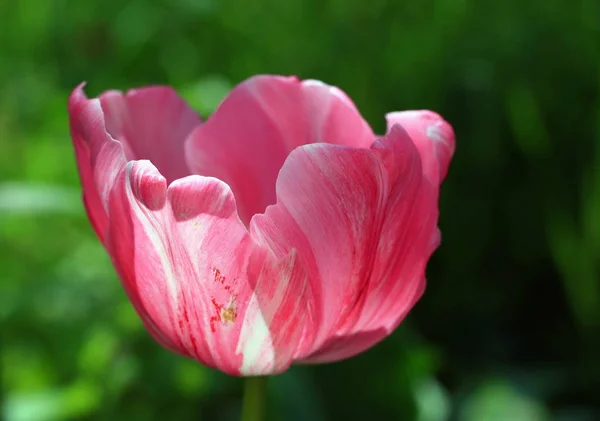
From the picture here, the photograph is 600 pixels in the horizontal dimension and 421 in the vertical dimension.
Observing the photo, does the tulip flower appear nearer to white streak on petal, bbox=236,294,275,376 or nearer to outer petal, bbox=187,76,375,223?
white streak on petal, bbox=236,294,275,376

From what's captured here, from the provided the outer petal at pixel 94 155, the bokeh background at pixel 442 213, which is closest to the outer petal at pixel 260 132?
the outer petal at pixel 94 155

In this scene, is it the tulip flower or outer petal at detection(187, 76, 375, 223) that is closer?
the tulip flower

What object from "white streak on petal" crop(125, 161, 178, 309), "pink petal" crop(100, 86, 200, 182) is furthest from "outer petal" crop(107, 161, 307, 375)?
"pink petal" crop(100, 86, 200, 182)

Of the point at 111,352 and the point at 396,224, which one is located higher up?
the point at 396,224

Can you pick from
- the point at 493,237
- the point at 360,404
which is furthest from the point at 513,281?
the point at 360,404

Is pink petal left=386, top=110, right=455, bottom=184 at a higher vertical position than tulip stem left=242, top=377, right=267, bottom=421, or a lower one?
higher

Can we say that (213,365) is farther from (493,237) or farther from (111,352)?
(493,237)

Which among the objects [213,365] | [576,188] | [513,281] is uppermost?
[213,365]
